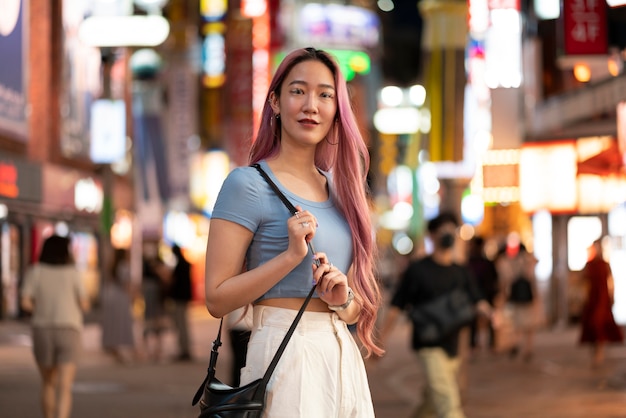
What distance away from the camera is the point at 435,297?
9336 mm

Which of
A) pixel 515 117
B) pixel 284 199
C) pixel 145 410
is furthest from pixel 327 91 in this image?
pixel 515 117

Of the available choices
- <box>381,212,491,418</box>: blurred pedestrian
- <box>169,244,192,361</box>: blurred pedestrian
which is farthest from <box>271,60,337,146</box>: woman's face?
<box>169,244,192,361</box>: blurred pedestrian

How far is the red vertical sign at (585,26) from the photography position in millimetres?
14461

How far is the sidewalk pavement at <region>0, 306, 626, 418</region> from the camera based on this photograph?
12.2 metres

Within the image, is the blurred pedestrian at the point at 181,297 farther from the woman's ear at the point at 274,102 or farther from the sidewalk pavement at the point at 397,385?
the woman's ear at the point at 274,102

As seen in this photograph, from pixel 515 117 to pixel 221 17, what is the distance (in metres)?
25.1

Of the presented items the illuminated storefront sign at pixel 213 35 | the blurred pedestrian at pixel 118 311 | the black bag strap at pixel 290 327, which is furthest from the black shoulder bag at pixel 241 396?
the illuminated storefront sign at pixel 213 35

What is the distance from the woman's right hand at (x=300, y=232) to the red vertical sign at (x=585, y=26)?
11.6m

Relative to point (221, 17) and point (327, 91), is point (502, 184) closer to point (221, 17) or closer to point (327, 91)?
point (221, 17)

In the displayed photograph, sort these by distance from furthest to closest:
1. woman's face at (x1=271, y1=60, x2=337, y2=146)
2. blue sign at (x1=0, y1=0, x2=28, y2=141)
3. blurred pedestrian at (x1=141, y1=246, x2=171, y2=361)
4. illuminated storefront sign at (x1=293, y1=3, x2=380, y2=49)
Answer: illuminated storefront sign at (x1=293, y1=3, x2=380, y2=49), blurred pedestrian at (x1=141, y1=246, x2=171, y2=361), blue sign at (x1=0, y1=0, x2=28, y2=141), woman's face at (x1=271, y1=60, x2=337, y2=146)

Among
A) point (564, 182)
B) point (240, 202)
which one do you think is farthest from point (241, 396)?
point (564, 182)

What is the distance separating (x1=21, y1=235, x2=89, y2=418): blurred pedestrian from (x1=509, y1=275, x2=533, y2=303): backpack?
10913mm

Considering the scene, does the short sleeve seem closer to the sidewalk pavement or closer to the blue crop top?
the blue crop top

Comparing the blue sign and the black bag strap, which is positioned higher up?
the blue sign
